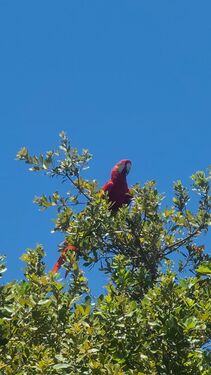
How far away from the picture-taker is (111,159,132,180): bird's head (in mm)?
11555

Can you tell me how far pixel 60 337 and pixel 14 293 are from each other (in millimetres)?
626

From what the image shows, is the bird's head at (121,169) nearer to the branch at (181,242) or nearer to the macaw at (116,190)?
the macaw at (116,190)

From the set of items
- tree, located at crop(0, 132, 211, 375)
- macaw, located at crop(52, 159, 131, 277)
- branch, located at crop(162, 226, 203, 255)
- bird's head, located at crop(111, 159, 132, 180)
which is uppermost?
bird's head, located at crop(111, 159, 132, 180)

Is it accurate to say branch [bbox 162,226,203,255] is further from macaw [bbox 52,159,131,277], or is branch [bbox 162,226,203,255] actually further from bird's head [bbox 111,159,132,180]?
bird's head [bbox 111,159,132,180]

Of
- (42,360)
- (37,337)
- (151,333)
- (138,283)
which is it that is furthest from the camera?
(138,283)

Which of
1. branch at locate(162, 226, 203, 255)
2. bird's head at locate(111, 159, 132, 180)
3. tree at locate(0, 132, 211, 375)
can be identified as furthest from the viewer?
bird's head at locate(111, 159, 132, 180)

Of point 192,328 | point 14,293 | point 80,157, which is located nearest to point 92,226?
point 80,157

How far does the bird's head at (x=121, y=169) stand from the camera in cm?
1155

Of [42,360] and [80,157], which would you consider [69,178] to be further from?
[42,360]

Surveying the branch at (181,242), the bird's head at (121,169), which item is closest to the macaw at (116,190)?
the bird's head at (121,169)

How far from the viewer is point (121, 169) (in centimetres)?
1198

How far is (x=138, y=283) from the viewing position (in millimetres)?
8180

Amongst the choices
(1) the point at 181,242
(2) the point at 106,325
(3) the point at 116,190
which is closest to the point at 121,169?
(3) the point at 116,190

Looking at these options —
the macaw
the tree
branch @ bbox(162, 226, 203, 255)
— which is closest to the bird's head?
the macaw
